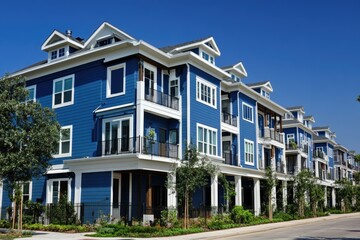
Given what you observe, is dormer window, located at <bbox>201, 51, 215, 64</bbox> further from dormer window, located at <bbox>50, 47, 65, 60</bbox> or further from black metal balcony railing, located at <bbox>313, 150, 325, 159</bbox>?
black metal balcony railing, located at <bbox>313, 150, 325, 159</bbox>

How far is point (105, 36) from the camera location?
30531mm

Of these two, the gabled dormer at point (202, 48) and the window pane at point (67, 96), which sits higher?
the gabled dormer at point (202, 48)

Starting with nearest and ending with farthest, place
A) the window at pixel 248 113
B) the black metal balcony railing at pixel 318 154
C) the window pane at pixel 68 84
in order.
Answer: the window pane at pixel 68 84
the window at pixel 248 113
the black metal balcony railing at pixel 318 154

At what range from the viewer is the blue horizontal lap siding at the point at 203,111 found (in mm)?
30594

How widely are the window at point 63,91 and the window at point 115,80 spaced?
349 cm

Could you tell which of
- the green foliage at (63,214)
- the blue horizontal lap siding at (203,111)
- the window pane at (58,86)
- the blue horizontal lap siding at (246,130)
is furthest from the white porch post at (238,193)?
the window pane at (58,86)

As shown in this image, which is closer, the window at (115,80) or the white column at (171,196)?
the white column at (171,196)

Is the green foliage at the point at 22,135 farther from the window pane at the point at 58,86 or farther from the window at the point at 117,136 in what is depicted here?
the window pane at the point at 58,86

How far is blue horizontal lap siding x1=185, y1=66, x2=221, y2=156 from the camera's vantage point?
30.6 m

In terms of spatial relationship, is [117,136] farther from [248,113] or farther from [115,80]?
[248,113]

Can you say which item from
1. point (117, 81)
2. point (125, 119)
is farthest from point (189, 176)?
point (117, 81)

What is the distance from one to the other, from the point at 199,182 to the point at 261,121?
22.0 meters

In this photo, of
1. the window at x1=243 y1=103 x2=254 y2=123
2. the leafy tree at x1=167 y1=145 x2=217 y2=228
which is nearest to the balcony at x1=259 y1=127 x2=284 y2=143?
the window at x1=243 y1=103 x2=254 y2=123

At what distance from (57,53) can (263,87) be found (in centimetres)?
2261
